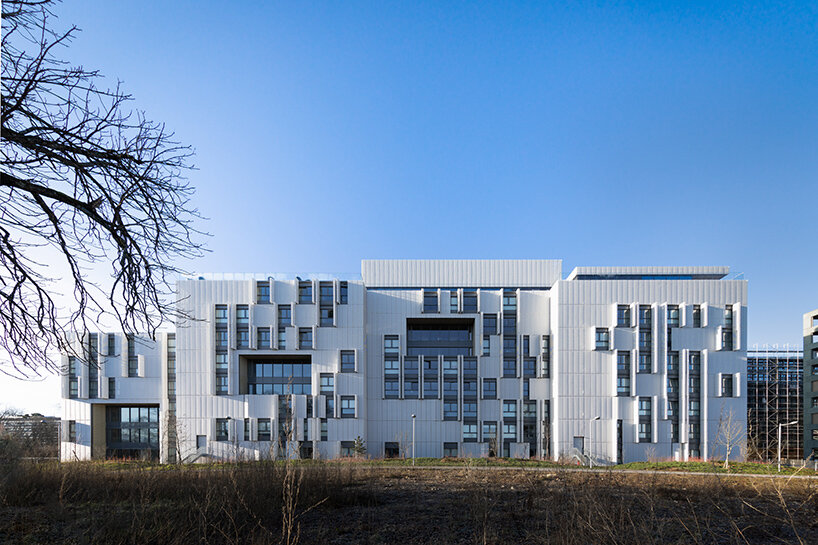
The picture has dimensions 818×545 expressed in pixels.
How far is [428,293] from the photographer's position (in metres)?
40.0

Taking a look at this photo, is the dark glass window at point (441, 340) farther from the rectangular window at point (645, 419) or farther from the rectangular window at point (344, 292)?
the rectangular window at point (645, 419)

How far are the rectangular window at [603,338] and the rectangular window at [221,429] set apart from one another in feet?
89.7

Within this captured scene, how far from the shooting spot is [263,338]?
38.9 meters

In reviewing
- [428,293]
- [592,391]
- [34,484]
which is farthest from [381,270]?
[34,484]

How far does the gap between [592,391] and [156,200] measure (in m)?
35.5

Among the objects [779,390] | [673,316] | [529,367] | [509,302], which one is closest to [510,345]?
[529,367]

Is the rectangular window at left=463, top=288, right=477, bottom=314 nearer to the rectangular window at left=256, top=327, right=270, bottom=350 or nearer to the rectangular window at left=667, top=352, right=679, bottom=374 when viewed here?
the rectangular window at left=667, top=352, right=679, bottom=374

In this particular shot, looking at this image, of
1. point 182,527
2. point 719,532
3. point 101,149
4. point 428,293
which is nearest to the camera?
point 101,149

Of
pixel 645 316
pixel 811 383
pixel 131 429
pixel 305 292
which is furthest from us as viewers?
pixel 811 383

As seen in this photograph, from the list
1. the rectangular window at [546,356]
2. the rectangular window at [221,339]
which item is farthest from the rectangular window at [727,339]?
the rectangular window at [221,339]

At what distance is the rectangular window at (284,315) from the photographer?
128 feet

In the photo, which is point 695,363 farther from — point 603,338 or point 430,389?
point 430,389

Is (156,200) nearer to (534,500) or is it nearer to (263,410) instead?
(534,500)

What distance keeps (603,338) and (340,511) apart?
104 ft
